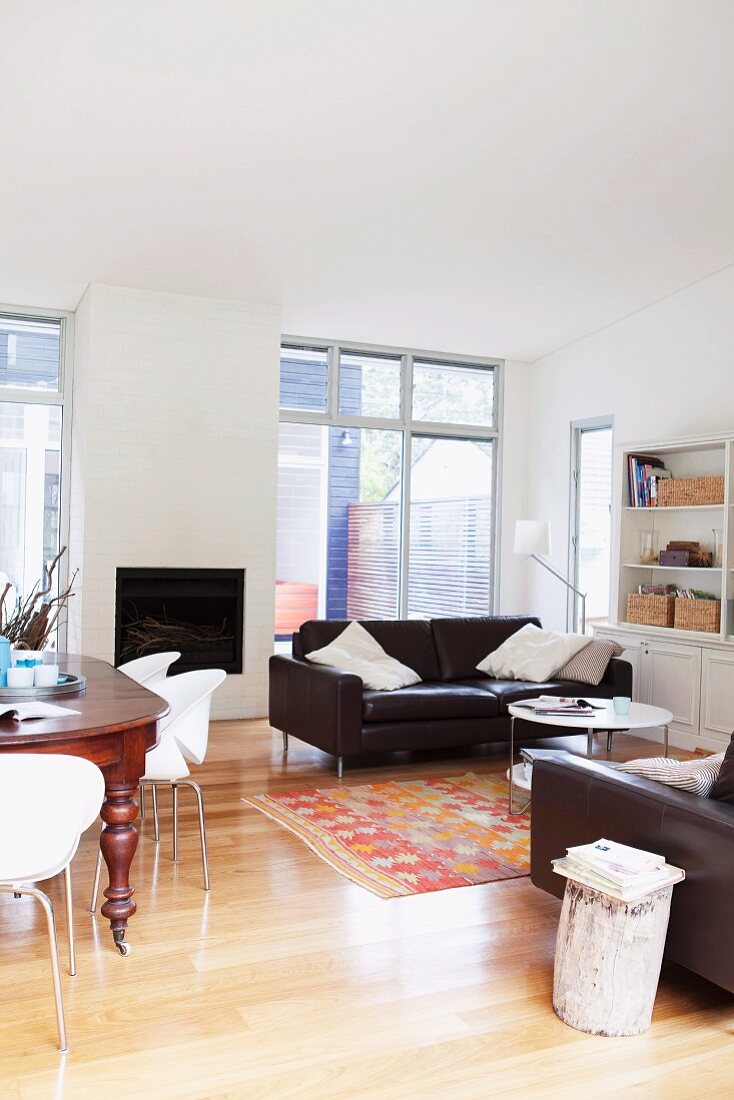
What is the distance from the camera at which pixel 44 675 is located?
353 centimetres

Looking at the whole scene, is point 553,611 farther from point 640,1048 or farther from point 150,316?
point 640,1048

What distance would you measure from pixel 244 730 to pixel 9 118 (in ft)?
13.3

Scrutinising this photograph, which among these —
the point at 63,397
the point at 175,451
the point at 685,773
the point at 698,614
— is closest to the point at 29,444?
the point at 63,397

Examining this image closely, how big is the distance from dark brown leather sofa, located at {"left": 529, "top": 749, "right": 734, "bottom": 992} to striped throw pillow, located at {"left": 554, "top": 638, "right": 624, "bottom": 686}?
9.96ft

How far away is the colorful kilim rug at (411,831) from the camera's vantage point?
3.94 metres

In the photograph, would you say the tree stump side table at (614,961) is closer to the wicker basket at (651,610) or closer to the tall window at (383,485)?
the wicker basket at (651,610)

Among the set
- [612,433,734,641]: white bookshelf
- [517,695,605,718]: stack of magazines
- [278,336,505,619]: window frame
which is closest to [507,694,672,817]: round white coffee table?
[517,695,605,718]: stack of magazines

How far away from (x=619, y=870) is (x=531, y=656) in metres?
3.89

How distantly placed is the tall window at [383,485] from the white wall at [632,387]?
0.45 metres

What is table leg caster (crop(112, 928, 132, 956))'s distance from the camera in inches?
123

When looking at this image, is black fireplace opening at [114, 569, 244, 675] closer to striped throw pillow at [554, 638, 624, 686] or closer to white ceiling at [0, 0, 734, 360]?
white ceiling at [0, 0, 734, 360]

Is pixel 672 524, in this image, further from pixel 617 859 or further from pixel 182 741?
pixel 617 859

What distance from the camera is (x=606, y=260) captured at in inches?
257

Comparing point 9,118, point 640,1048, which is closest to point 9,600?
point 9,118
